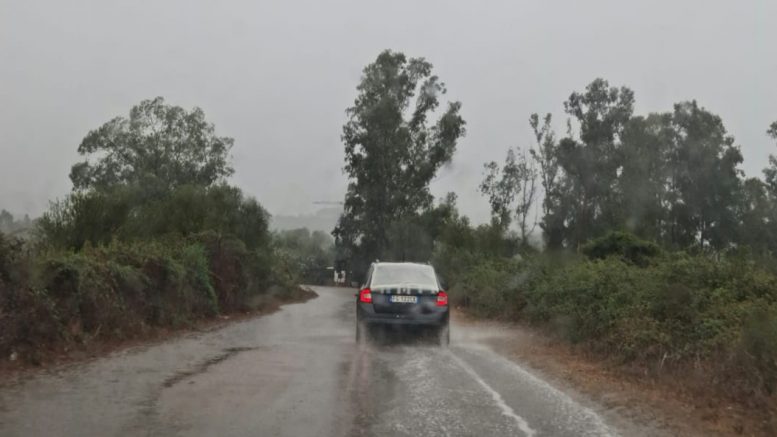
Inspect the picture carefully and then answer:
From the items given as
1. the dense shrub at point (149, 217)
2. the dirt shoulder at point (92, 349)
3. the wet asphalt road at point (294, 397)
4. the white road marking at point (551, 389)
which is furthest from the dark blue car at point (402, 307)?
the dense shrub at point (149, 217)

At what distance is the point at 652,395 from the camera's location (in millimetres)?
8312

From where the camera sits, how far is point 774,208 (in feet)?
169

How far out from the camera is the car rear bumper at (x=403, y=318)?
42.2ft

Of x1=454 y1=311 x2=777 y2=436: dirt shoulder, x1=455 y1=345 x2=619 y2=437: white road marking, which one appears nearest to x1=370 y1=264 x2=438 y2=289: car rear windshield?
x1=455 y1=345 x2=619 y2=437: white road marking

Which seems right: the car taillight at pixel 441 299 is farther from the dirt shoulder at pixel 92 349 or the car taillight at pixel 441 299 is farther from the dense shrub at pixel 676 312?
the dirt shoulder at pixel 92 349

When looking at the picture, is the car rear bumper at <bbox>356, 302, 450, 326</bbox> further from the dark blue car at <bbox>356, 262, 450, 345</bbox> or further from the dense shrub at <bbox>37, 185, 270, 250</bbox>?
the dense shrub at <bbox>37, 185, 270, 250</bbox>

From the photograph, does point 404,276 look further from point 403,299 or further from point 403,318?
point 403,318

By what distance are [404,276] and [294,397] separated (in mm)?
6444

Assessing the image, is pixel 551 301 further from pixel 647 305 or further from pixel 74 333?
pixel 74 333

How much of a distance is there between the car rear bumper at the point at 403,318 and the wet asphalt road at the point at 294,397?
38.9 inches

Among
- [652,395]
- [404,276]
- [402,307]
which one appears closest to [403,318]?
[402,307]

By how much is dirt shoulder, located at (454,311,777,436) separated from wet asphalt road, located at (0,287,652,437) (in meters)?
0.41

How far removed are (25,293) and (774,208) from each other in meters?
54.9

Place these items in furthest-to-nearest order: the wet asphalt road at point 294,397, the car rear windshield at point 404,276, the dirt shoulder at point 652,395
→ 1. the car rear windshield at point 404,276
2. the dirt shoulder at point 652,395
3. the wet asphalt road at point 294,397
